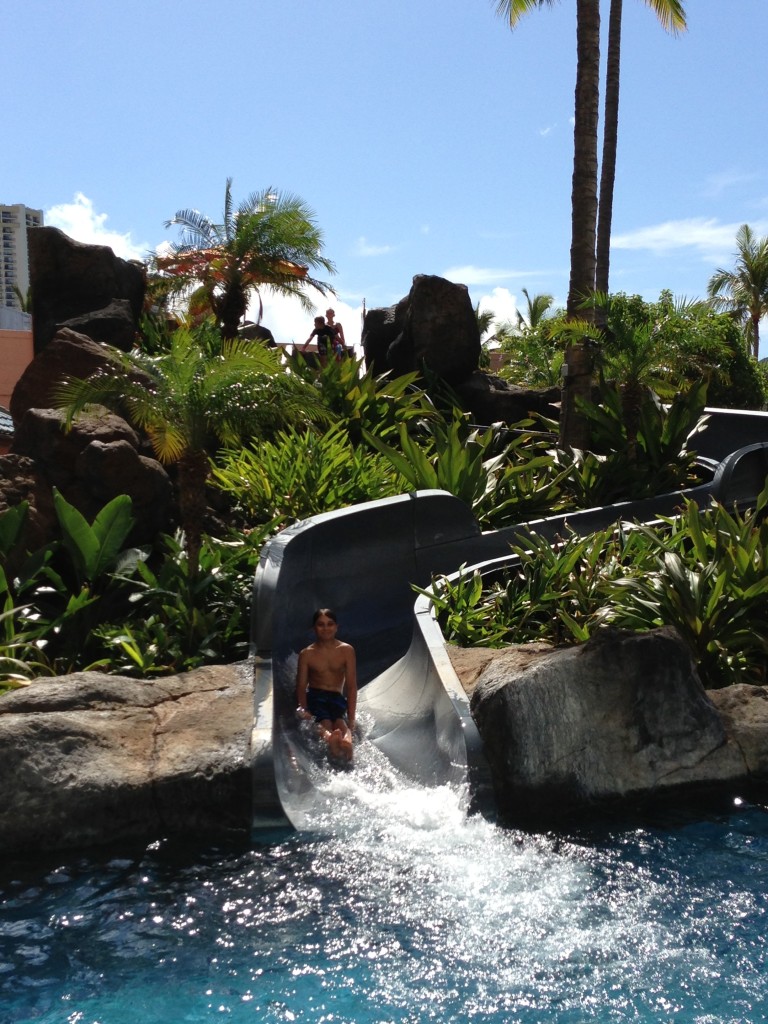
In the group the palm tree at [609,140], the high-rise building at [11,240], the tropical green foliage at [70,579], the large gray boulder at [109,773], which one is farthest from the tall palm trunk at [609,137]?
the high-rise building at [11,240]

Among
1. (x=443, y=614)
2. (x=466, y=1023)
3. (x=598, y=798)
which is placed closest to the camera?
(x=466, y=1023)

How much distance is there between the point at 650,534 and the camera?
8922 millimetres

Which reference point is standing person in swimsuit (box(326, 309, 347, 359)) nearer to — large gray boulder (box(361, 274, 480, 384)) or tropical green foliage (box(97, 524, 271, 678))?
large gray boulder (box(361, 274, 480, 384))

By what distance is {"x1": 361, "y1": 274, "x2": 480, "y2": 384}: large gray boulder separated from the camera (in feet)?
60.6

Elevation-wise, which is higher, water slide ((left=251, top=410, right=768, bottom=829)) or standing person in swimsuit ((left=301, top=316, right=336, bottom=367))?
standing person in swimsuit ((left=301, top=316, right=336, bottom=367))

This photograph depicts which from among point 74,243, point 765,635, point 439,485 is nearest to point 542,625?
point 765,635

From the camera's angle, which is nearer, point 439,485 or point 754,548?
point 754,548

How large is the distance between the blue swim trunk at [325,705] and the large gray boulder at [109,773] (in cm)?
84

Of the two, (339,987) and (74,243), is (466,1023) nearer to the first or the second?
(339,987)

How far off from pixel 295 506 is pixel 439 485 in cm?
153

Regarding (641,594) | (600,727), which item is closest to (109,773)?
(600,727)

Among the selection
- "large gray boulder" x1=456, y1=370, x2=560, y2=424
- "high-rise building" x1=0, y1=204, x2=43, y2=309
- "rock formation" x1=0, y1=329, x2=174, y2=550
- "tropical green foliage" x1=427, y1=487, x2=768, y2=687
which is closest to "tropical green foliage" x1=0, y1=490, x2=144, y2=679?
"rock formation" x1=0, y1=329, x2=174, y2=550

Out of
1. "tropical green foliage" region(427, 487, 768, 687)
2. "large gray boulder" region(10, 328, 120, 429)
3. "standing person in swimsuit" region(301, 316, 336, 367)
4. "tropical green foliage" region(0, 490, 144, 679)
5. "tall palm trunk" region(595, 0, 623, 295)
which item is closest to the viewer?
"tropical green foliage" region(427, 487, 768, 687)

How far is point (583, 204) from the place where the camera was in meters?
14.1
